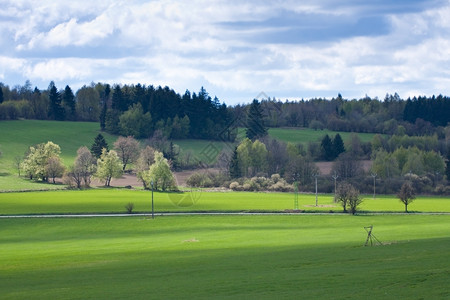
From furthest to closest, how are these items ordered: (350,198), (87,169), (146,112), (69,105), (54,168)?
(69,105)
(146,112)
(87,169)
(54,168)
(350,198)

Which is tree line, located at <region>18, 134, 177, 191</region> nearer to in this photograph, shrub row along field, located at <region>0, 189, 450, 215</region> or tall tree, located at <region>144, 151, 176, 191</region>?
tall tree, located at <region>144, 151, 176, 191</region>

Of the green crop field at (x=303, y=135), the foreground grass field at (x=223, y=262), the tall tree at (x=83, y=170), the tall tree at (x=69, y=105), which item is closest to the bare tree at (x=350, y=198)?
the foreground grass field at (x=223, y=262)

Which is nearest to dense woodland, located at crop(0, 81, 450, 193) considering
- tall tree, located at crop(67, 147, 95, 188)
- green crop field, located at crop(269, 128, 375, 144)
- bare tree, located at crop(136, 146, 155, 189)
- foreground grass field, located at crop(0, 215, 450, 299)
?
green crop field, located at crop(269, 128, 375, 144)

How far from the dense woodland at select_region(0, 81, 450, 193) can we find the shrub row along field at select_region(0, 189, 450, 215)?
2523cm

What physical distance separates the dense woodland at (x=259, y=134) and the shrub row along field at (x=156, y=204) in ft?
82.8

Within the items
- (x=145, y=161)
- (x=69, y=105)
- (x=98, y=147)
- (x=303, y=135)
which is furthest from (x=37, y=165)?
(x=303, y=135)

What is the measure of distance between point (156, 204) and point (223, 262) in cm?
5192

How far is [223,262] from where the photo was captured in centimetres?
3453

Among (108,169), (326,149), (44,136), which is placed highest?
(44,136)

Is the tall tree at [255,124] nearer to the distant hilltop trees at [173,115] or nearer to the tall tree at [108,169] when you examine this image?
the distant hilltop trees at [173,115]

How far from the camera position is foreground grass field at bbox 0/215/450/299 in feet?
81.9

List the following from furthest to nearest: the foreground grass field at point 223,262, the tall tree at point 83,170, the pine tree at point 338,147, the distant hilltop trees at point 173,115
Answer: the distant hilltop trees at point 173,115
the pine tree at point 338,147
the tall tree at point 83,170
the foreground grass field at point 223,262

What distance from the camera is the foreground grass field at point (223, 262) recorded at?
81.9 feet

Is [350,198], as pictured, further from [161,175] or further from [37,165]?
[37,165]
